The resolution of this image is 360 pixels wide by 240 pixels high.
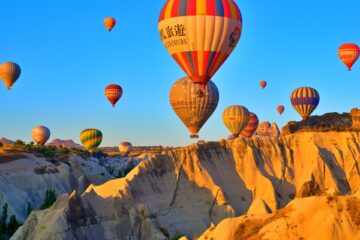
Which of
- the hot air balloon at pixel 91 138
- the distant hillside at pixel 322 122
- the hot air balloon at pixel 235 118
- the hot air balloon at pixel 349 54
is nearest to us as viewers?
the distant hillside at pixel 322 122

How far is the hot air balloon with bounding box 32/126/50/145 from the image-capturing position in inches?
5699

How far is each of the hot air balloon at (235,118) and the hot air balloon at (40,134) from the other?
6091 centimetres

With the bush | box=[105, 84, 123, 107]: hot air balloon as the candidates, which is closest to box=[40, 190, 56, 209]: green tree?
the bush

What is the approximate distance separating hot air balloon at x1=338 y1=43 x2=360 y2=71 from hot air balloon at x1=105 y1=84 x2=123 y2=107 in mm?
46257

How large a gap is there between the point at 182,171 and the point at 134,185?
7.22 meters

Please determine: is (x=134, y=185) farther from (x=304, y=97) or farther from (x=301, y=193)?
(x=304, y=97)

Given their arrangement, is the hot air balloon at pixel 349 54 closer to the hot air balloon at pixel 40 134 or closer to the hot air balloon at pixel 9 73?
the hot air balloon at pixel 9 73

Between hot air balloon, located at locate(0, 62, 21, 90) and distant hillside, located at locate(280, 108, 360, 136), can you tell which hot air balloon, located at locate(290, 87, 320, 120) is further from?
hot air balloon, located at locate(0, 62, 21, 90)

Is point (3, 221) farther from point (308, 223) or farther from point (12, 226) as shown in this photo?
point (308, 223)

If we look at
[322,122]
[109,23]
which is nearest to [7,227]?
[109,23]

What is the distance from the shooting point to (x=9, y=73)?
108m

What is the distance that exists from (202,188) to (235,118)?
4250cm

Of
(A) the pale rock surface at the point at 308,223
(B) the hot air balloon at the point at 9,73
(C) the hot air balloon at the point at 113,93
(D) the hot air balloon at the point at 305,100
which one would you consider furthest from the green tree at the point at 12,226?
(D) the hot air balloon at the point at 305,100

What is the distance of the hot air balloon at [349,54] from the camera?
3765 inches
